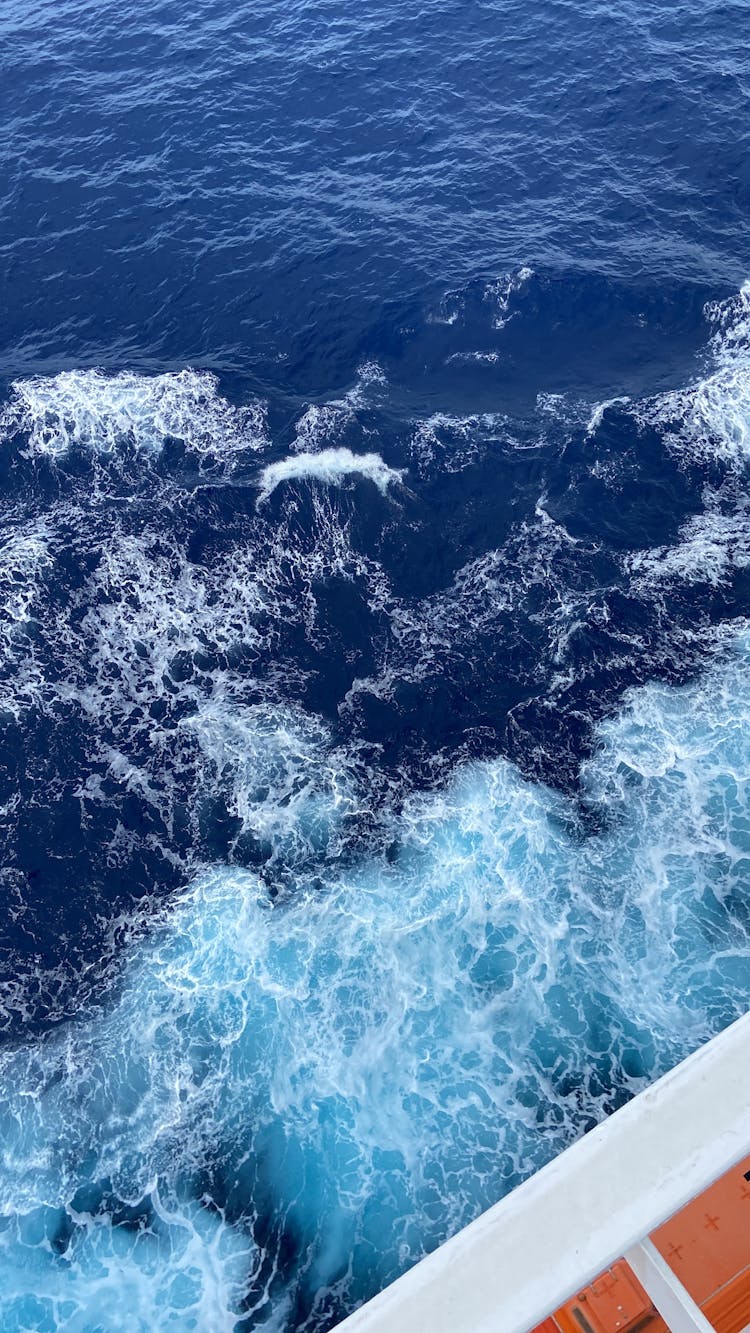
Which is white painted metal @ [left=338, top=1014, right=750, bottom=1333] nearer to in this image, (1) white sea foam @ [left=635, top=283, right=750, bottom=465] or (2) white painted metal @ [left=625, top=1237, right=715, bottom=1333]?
(2) white painted metal @ [left=625, top=1237, right=715, bottom=1333]

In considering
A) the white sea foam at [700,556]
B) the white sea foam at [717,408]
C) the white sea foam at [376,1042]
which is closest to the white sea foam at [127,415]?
the white sea foam at [700,556]

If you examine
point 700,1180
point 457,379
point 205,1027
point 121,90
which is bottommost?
point 205,1027

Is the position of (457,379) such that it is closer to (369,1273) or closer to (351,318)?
(351,318)

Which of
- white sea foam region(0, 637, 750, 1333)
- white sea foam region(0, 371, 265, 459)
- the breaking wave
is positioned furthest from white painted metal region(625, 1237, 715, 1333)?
white sea foam region(0, 371, 265, 459)

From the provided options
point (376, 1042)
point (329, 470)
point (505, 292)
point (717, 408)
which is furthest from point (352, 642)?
point (505, 292)

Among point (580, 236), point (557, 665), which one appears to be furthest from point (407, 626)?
point (580, 236)

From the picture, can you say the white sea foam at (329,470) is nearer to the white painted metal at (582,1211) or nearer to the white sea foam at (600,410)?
the white sea foam at (600,410)

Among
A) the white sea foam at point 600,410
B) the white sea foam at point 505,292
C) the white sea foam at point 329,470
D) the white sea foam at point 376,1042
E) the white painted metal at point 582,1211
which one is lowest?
the white sea foam at point 376,1042
